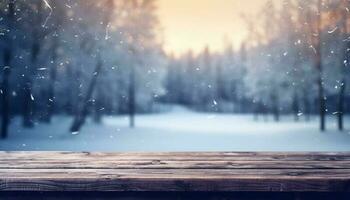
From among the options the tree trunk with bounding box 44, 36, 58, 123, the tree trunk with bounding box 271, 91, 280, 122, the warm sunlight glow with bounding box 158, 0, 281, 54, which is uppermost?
→ the warm sunlight glow with bounding box 158, 0, 281, 54

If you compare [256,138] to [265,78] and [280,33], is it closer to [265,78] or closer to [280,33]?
[280,33]

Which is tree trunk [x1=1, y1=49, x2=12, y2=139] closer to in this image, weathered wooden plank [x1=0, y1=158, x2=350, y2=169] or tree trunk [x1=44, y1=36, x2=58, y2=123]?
tree trunk [x1=44, y1=36, x2=58, y2=123]

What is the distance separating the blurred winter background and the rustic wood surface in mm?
5732

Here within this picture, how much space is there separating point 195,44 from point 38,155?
8.30 metres

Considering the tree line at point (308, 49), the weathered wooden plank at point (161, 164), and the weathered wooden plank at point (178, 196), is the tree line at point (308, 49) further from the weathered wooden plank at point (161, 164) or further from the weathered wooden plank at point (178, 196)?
the weathered wooden plank at point (178, 196)

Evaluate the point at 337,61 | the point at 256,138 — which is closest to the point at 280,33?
the point at 337,61

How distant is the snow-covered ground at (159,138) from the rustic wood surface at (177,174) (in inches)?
322

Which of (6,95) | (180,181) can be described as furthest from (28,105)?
(180,181)

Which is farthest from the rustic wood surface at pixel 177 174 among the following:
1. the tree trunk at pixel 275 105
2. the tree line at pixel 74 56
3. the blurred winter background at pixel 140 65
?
the tree trunk at pixel 275 105

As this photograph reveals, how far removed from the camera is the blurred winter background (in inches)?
417

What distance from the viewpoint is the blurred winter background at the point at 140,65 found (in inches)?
417

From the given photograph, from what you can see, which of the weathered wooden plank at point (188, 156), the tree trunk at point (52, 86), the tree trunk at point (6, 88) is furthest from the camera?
the tree trunk at point (6, 88)

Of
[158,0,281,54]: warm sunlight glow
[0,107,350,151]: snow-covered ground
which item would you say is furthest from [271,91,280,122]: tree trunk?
[158,0,281,54]: warm sunlight glow

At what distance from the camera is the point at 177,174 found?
2.38 metres
